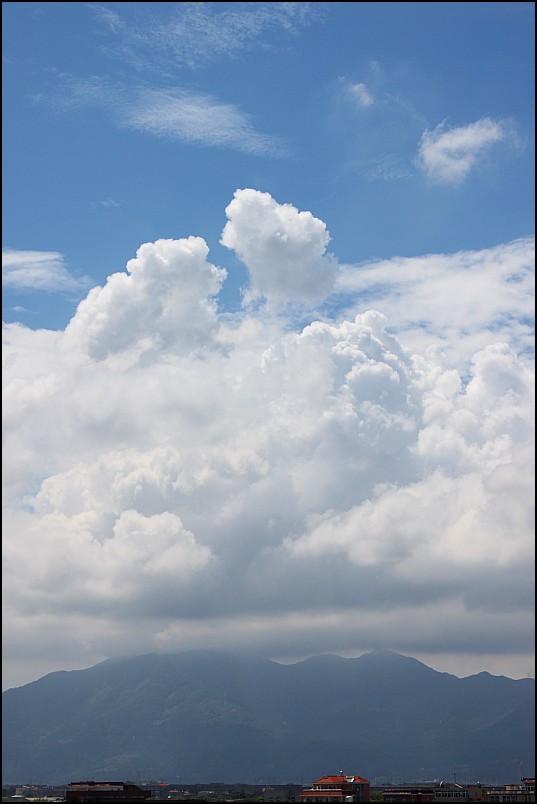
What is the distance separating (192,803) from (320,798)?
2760cm

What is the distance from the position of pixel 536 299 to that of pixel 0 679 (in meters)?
42.7

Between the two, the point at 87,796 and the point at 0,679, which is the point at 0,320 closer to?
the point at 0,679

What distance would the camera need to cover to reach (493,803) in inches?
7608

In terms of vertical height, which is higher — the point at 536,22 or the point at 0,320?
the point at 536,22

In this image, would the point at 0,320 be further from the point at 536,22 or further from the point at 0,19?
the point at 536,22

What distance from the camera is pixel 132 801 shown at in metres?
154

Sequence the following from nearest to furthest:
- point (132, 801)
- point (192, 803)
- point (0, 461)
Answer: point (0, 461)
point (132, 801)
point (192, 803)

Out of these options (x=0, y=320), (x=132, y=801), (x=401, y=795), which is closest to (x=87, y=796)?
(x=132, y=801)

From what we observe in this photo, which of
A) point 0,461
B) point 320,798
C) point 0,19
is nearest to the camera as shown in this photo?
point 0,19

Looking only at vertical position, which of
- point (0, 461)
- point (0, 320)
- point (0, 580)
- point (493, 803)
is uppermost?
point (0, 320)

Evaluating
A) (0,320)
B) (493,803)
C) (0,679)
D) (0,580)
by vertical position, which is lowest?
(493,803)

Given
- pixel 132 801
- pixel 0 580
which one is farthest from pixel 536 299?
pixel 132 801

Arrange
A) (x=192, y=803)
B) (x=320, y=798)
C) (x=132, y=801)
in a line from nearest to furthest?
(x=132, y=801)
(x=192, y=803)
(x=320, y=798)

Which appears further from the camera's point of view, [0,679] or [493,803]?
[493,803]
